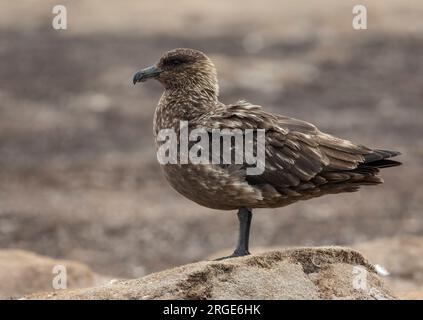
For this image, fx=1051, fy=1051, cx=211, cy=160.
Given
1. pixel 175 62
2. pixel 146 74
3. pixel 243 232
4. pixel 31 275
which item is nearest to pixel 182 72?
pixel 175 62

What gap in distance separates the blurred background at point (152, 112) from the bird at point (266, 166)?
3.95 metres

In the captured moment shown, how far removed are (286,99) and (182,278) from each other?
47.7 feet

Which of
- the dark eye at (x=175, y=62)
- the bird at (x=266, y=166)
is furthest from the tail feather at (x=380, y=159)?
the dark eye at (x=175, y=62)

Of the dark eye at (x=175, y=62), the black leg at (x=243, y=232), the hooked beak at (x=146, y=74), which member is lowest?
the black leg at (x=243, y=232)

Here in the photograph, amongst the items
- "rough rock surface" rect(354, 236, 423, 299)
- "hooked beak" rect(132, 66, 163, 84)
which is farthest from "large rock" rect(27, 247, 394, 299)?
"rough rock surface" rect(354, 236, 423, 299)

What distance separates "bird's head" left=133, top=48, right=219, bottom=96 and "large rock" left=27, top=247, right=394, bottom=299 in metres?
1.69

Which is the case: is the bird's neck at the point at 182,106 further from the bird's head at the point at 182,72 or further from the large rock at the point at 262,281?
the large rock at the point at 262,281

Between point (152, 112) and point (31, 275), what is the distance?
10109 mm

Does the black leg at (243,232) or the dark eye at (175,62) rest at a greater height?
the dark eye at (175,62)

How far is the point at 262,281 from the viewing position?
21.1ft

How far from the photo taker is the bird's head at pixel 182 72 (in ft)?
25.8

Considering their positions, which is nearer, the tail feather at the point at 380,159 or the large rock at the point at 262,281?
the large rock at the point at 262,281

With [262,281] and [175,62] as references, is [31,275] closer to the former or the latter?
[175,62]

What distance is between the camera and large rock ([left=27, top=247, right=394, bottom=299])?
20.7 ft
